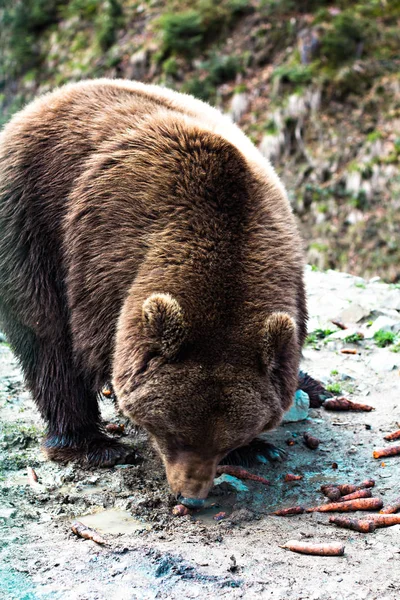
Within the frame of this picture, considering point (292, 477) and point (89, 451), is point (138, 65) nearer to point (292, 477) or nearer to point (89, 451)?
point (89, 451)

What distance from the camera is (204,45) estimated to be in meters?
19.0

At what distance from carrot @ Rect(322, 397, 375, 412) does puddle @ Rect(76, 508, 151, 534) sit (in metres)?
2.38

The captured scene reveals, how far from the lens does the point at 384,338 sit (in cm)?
699

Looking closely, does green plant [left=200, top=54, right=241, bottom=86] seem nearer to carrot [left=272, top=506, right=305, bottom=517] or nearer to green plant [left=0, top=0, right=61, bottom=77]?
green plant [left=0, top=0, right=61, bottom=77]

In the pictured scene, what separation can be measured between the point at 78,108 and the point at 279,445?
10.1 ft

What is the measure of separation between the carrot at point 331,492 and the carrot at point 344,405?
1425 mm

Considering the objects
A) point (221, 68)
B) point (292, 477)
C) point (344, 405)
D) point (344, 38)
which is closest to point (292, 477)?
point (292, 477)

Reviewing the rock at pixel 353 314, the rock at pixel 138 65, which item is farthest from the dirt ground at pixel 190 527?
the rock at pixel 138 65

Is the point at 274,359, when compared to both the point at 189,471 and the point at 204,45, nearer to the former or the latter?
the point at 189,471

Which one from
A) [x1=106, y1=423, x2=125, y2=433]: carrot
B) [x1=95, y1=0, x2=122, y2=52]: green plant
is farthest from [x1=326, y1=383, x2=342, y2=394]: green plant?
[x1=95, y1=0, x2=122, y2=52]: green plant

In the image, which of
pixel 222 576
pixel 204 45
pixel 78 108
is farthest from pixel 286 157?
pixel 222 576

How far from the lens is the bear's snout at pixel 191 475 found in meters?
4.09

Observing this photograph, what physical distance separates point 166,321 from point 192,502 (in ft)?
3.87

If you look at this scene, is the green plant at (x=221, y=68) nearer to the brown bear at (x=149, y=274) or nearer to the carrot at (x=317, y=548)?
the brown bear at (x=149, y=274)
